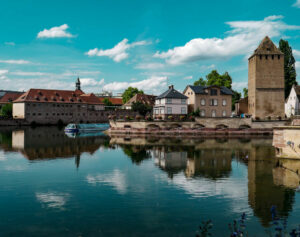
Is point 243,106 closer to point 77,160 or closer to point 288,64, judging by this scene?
point 288,64

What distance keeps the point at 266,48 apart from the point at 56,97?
67230 mm

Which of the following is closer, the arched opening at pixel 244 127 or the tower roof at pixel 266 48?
the arched opening at pixel 244 127

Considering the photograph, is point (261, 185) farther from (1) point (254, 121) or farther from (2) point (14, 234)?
(1) point (254, 121)

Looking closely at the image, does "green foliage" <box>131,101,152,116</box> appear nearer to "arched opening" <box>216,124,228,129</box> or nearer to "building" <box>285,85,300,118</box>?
"arched opening" <box>216,124,228,129</box>

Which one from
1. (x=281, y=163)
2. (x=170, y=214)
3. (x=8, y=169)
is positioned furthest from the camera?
(x=281, y=163)

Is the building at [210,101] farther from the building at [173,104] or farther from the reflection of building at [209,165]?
the reflection of building at [209,165]

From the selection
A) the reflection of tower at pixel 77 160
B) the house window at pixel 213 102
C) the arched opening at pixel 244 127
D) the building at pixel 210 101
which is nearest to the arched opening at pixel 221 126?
the arched opening at pixel 244 127

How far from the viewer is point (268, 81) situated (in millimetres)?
64688

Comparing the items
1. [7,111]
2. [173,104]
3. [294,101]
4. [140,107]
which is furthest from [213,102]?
→ [7,111]

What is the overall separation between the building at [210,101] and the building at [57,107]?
154ft

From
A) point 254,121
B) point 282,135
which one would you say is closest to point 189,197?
point 282,135

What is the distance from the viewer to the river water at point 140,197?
451 inches

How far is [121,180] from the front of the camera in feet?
63.3

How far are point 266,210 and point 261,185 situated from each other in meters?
4.72
